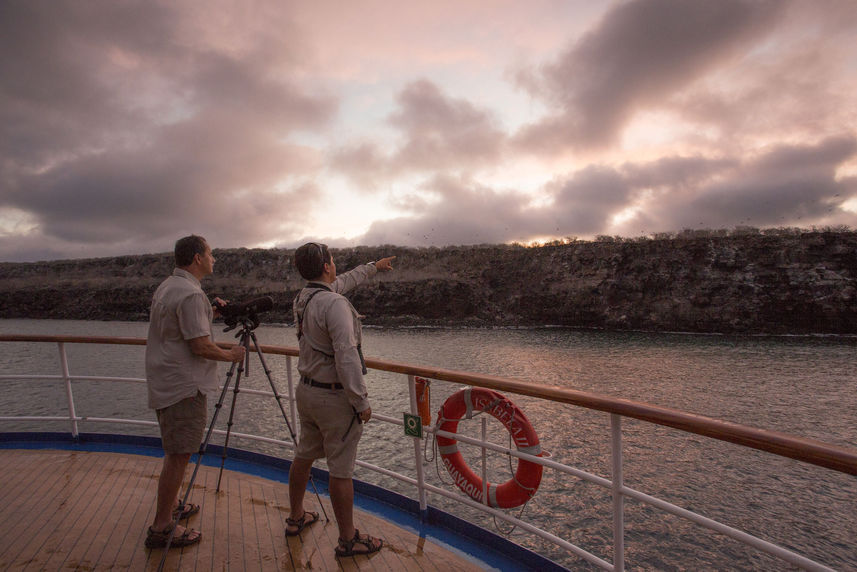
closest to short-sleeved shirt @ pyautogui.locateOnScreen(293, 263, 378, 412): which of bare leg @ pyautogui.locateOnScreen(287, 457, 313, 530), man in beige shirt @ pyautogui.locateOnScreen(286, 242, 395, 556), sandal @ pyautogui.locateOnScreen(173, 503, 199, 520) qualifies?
man in beige shirt @ pyautogui.locateOnScreen(286, 242, 395, 556)

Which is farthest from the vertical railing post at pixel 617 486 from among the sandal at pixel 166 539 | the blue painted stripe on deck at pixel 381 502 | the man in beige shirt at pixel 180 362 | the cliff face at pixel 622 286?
the cliff face at pixel 622 286

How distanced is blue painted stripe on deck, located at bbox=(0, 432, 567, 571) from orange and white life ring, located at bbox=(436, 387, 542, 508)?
0.21 metres

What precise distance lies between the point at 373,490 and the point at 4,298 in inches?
3237

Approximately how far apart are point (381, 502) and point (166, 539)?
1258mm

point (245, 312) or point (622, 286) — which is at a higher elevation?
point (245, 312)

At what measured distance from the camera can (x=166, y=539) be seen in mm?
2346

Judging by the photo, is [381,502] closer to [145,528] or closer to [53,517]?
[145,528]

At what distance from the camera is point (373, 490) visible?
313 centimetres

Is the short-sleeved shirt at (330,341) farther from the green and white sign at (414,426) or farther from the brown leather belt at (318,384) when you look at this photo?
the green and white sign at (414,426)

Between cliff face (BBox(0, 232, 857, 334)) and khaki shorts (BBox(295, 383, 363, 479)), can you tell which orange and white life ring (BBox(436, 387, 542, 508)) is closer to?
khaki shorts (BBox(295, 383, 363, 479))

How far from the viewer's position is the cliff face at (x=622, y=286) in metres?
33.1

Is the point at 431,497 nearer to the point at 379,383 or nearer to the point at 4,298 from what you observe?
the point at 379,383

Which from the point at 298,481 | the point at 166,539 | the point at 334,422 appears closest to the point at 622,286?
the point at 298,481

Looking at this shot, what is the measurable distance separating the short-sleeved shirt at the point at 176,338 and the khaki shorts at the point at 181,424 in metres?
0.05
